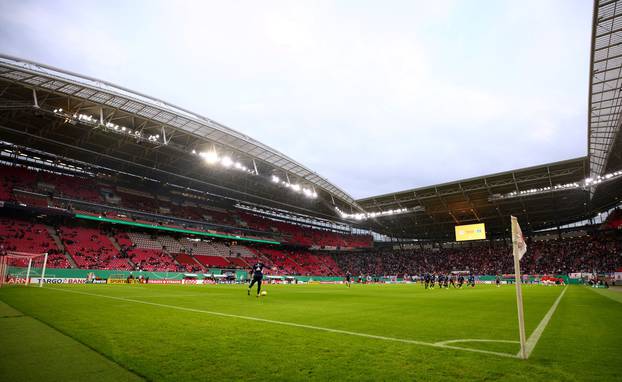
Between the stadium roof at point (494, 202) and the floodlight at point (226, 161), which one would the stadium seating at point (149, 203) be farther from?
the floodlight at point (226, 161)

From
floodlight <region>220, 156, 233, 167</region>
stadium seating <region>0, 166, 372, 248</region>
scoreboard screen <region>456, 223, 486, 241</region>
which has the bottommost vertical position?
scoreboard screen <region>456, 223, 486, 241</region>

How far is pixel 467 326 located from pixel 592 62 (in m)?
23.5

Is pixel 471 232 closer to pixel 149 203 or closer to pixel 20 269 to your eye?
pixel 149 203

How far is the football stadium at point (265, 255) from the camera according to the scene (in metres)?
4.84

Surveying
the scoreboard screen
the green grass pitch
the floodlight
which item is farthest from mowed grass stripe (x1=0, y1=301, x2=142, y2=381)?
the scoreboard screen

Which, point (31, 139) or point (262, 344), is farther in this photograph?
point (31, 139)

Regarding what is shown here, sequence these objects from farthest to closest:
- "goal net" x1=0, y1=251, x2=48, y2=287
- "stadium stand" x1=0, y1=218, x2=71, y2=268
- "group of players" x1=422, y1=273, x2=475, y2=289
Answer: "stadium stand" x1=0, y1=218, x2=71, y2=268 < "group of players" x1=422, y1=273, x2=475, y2=289 < "goal net" x1=0, y1=251, x2=48, y2=287

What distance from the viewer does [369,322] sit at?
848 cm

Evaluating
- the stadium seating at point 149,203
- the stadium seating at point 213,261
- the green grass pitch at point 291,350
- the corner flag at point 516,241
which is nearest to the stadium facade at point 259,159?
the stadium seating at point 149,203

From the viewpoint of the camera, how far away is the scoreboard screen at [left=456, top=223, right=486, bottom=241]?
164ft

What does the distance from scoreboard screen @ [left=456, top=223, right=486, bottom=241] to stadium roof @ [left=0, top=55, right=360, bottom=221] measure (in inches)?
994

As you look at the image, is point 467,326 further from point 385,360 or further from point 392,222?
point 392,222

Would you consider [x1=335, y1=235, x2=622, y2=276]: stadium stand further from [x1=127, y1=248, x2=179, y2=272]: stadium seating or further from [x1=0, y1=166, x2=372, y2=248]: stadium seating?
[x1=127, y1=248, x2=179, y2=272]: stadium seating

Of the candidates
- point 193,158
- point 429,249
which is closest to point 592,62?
point 193,158
